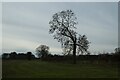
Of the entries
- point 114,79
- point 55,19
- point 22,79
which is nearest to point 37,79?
point 22,79

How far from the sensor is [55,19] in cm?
4353

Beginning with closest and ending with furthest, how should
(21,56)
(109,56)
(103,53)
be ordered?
1. (109,56)
2. (103,53)
3. (21,56)

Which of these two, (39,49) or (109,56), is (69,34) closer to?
(109,56)

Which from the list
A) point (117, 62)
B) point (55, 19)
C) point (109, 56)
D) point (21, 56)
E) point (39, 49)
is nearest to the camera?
point (117, 62)

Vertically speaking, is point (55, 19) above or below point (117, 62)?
above

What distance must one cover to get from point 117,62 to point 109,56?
3045 millimetres

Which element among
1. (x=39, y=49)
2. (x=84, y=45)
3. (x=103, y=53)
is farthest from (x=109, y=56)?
(x=39, y=49)

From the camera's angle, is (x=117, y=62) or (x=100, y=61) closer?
(x=117, y=62)

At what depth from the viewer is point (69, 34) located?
145 feet

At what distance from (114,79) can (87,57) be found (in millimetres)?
29020

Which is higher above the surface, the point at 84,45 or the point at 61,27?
the point at 61,27

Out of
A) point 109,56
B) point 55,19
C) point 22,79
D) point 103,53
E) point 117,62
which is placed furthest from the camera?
point 55,19

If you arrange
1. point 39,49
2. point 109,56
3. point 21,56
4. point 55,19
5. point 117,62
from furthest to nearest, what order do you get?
point 39,49
point 21,56
point 55,19
point 109,56
point 117,62

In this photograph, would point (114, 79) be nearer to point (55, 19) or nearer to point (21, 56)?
point (55, 19)
